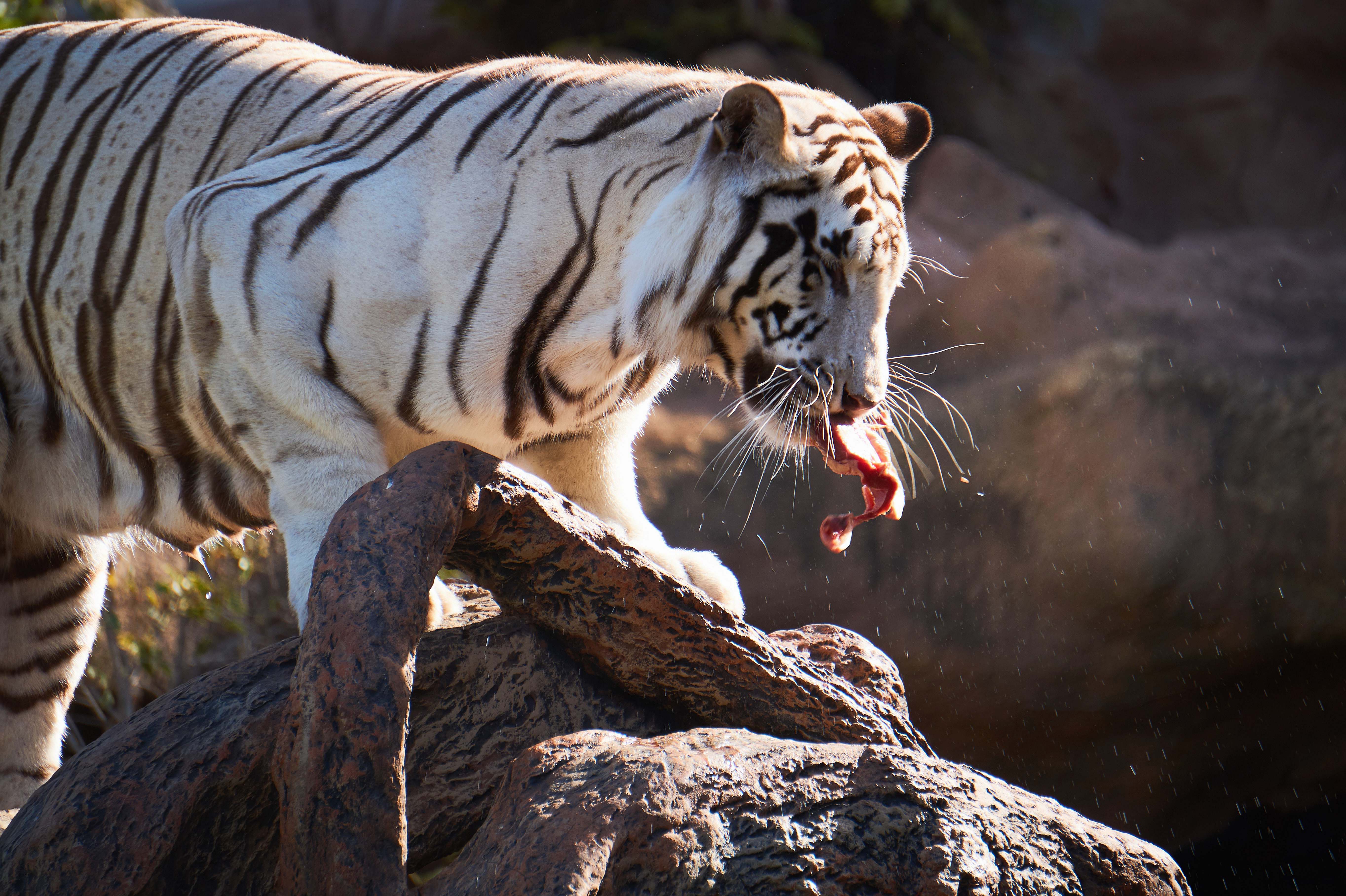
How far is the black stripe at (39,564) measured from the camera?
279 centimetres

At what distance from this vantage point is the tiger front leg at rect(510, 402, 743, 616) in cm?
239

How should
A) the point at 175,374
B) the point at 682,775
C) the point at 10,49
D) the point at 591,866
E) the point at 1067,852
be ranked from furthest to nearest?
1. the point at 10,49
2. the point at 175,374
3. the point at 1067,852
4. the point at 682,775
5. the point at 591,866

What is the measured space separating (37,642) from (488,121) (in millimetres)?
1757

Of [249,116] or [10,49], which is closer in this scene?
[249,116]

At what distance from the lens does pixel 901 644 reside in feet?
16.0

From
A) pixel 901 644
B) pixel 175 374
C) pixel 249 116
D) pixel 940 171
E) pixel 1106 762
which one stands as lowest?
pixel 1106 762

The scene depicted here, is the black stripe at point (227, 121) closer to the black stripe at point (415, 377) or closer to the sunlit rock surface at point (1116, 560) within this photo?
the black stripe at point (415, 377)

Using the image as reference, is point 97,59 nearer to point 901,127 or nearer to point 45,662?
point 45,662

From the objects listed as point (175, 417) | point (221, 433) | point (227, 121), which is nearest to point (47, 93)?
point (227, 121)

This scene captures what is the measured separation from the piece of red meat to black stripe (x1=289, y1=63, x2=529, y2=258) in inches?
39.2

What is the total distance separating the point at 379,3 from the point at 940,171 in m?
4.52

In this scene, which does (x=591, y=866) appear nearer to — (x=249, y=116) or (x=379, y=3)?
(x=249, y=116)

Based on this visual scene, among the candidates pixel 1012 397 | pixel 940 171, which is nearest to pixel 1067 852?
pixel 1012 397

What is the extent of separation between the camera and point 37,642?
110 inches
